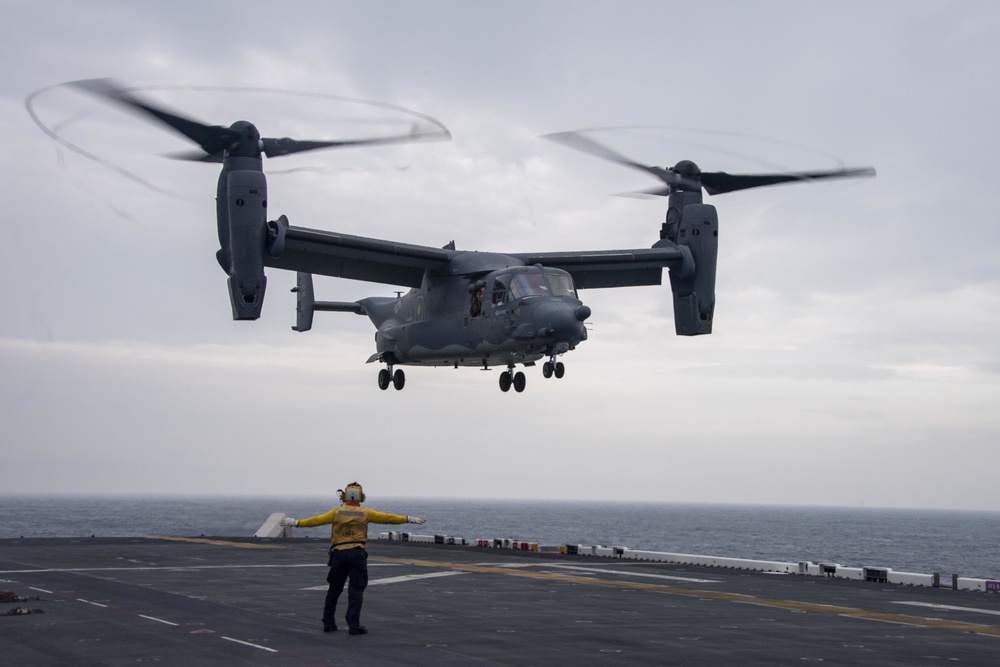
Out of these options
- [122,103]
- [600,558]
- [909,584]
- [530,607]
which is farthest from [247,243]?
[909,584]

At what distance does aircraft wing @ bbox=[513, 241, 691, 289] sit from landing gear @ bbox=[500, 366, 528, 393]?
3613 millimetres

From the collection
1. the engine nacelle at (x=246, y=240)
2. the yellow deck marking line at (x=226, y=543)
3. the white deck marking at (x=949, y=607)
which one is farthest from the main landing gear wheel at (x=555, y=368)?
the yellow deck marking line at (x=226, y=543)

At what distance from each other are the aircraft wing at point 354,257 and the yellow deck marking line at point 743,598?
9.43 metres

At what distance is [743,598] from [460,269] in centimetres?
1506

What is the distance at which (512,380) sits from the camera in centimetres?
3266

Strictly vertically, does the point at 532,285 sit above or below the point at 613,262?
below

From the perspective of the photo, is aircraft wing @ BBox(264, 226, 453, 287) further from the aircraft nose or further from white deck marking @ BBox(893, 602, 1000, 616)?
white deck marking @ BBox(893, 602, 1000, 616)

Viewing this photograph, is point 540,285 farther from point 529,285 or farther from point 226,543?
point 226,543

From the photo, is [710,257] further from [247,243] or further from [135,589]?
[135,589]

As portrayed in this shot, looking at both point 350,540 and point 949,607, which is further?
point 949,607

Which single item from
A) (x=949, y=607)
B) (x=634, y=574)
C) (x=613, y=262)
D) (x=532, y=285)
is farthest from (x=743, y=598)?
(x=613, y=262)

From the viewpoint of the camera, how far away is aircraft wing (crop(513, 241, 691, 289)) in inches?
1307

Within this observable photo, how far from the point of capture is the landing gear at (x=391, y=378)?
36.3m

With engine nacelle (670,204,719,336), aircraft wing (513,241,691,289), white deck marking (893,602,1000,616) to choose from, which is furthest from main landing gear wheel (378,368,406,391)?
white deck marking (893,602,1000,616)
